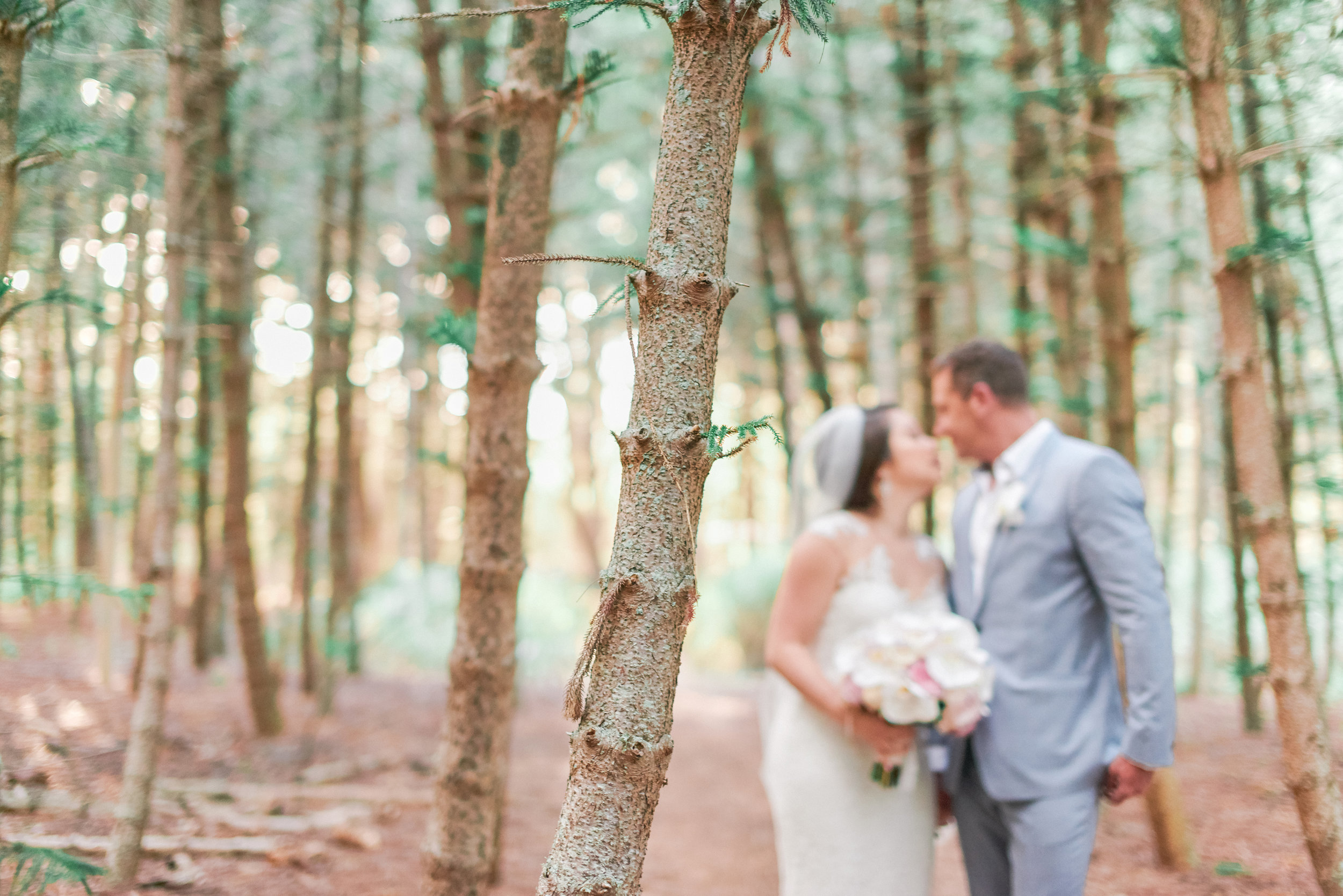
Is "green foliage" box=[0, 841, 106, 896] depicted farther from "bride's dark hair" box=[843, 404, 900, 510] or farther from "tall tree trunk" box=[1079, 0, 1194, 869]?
"tall tree trunk" box=[1079, 0, 1194, 869]

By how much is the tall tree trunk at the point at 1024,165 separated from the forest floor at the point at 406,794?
3.03m

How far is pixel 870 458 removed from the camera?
11.4 feet

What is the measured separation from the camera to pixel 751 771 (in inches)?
318

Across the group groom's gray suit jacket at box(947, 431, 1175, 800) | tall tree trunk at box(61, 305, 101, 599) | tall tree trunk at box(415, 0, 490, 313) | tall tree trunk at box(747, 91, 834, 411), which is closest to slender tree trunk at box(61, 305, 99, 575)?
tall tree trunk at box(61, 305, 101, 599)

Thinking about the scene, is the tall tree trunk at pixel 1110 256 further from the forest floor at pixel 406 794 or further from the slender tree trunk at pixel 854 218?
the slender tree trunk at pixel 854 218

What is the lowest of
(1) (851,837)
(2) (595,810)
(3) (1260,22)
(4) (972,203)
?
(1) (851,837)

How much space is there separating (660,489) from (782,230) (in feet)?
23.7

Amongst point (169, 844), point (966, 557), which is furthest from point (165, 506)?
point (966, 557)

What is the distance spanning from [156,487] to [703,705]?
7966 millimetres

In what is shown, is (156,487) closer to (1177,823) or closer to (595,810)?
(595,810)

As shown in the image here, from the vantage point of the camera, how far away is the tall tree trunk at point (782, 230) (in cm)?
802

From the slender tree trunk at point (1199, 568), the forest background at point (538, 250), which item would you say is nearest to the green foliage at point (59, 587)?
the forest background at point (538, 250)

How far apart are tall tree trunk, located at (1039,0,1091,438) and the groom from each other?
2.18 metres

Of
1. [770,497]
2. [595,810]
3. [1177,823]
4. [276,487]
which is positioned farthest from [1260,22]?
[770,497]
